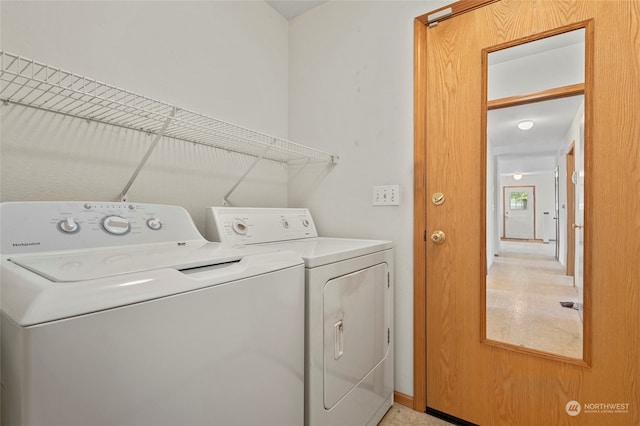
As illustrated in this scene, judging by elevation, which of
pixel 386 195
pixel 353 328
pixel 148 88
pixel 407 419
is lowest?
pixel 407 419

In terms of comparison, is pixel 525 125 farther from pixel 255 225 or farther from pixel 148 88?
pixel 148 88

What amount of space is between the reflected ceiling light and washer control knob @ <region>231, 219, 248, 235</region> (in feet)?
4.84

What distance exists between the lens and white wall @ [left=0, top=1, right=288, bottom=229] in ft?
3.45

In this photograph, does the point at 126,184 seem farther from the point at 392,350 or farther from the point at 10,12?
the point at 392,350

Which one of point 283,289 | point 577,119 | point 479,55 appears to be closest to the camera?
point 283,289

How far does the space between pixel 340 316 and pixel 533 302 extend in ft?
3.22

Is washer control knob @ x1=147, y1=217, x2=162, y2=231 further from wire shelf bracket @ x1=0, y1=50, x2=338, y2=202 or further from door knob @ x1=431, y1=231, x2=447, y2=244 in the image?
door knob @ x1=431, y1=231, x2=447, y2=244

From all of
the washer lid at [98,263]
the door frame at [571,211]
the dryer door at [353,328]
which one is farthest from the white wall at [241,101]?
the door frame at [571,211]

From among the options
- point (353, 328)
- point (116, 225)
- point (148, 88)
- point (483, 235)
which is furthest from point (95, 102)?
point (483, 235)

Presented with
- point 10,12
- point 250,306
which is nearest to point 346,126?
point 250,306

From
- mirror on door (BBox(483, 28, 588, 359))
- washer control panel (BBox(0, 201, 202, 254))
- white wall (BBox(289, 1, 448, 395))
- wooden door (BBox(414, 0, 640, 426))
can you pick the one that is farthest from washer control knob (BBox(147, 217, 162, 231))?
mirror on door (BBox(483, 28, 588, 359))

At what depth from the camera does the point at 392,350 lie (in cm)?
161

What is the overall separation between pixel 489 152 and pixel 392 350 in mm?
1161

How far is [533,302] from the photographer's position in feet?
4.66
